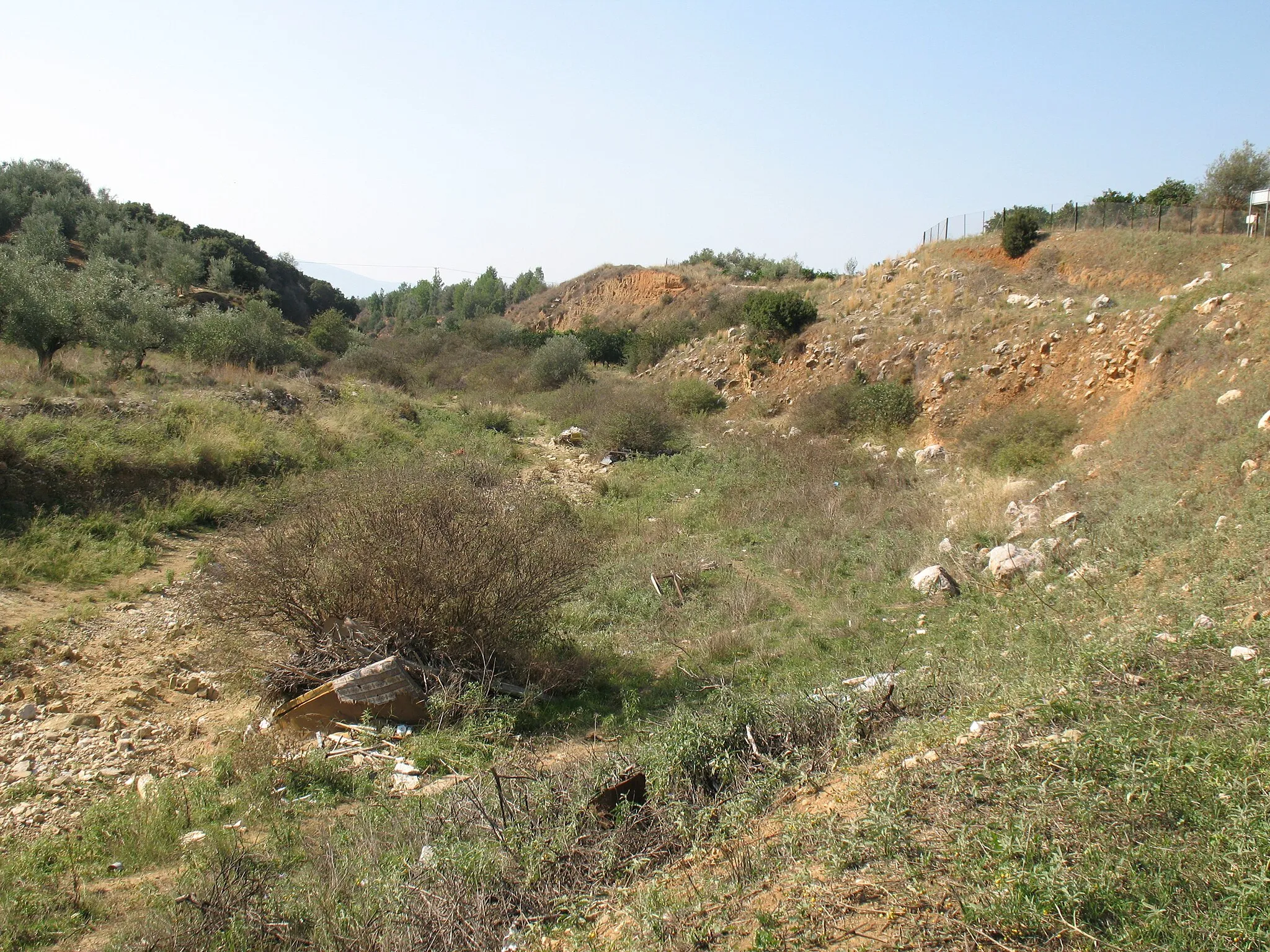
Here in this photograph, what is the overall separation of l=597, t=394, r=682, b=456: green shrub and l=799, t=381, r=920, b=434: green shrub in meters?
3.37

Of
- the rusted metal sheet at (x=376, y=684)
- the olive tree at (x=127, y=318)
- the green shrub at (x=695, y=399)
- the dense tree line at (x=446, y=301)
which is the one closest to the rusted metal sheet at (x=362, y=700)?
the rusted metal sheet at (x=376, y=684)

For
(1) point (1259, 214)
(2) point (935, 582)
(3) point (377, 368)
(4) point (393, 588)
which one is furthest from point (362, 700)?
(3) point (377, 368)

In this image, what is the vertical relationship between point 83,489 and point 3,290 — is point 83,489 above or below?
below

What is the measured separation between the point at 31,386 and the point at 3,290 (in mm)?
2649

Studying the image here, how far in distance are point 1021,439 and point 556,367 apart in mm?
17016

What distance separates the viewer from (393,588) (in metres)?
5.91

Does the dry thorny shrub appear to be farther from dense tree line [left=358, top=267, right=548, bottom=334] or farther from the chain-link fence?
dense tree line [left=358, top=267, right=548, bottom=334]

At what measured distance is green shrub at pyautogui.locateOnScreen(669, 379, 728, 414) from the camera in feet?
76.3

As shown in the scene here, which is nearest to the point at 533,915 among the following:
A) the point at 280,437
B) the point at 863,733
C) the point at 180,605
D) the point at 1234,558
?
the point at 863,733

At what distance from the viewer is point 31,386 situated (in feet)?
41.2

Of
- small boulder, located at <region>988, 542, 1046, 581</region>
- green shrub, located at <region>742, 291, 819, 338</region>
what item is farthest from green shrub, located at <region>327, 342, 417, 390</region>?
small boulder, located at <region>988, 542, 1046, 581</region>

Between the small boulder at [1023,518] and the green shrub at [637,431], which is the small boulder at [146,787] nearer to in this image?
the small boulder at [1023,518]

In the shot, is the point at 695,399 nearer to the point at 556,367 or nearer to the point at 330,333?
the point at 556,367

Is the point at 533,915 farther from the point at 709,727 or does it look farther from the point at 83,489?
the point at 83,489
